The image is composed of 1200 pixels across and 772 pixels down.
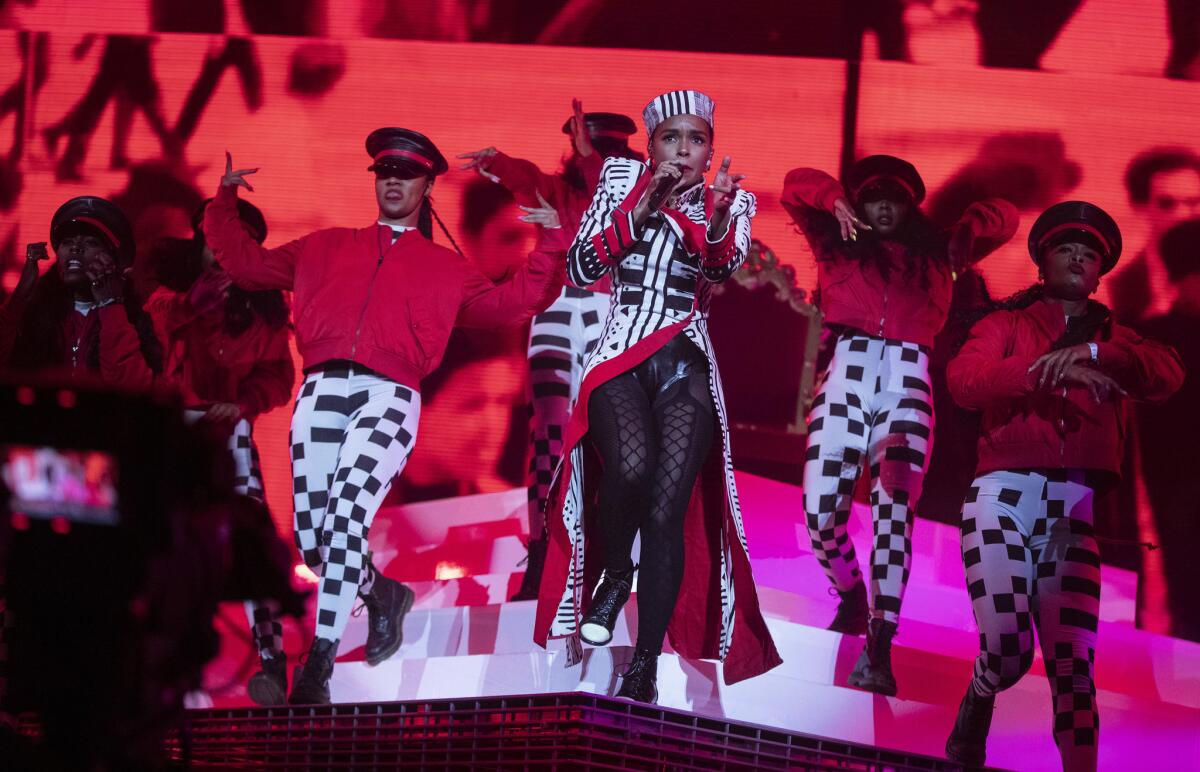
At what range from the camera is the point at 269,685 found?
4.86 m

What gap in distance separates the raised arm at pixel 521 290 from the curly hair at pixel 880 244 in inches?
43.9

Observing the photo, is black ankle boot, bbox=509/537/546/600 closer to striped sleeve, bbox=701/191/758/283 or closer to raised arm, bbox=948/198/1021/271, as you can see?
striped sleeve, bbox=701/191/758/283

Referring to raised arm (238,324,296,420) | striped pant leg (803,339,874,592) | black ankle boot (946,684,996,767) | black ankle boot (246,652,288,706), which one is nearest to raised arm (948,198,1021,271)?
striped pant leg (803,339,874,592)

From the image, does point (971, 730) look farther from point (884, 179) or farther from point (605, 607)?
point (884, 179)

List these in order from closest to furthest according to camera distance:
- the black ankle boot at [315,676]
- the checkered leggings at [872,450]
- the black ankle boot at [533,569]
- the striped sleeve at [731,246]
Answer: the striped sleeve at [731,246], the black ankle boot at [315,676], the checkered leggings at [872,450], the black ankle boot at [533,569]

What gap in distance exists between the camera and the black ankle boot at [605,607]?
4195 mm

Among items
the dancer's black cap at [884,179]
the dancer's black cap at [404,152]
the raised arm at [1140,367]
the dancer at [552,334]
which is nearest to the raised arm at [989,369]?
the raised arm at [1140,367]

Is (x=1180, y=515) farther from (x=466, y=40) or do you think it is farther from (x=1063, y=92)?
(x=466, y=40)

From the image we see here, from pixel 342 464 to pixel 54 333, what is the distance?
60.9 inches

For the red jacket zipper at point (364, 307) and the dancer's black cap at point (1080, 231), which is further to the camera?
the dancer's black cap at point (1080, 231)

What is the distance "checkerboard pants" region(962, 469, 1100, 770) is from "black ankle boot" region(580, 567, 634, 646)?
1271mm

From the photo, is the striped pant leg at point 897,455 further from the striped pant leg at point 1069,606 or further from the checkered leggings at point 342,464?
the checkered leggings at point 342,464

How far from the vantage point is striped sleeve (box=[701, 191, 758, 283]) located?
4.36 m

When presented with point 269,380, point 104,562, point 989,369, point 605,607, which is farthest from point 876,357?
point 104,562
